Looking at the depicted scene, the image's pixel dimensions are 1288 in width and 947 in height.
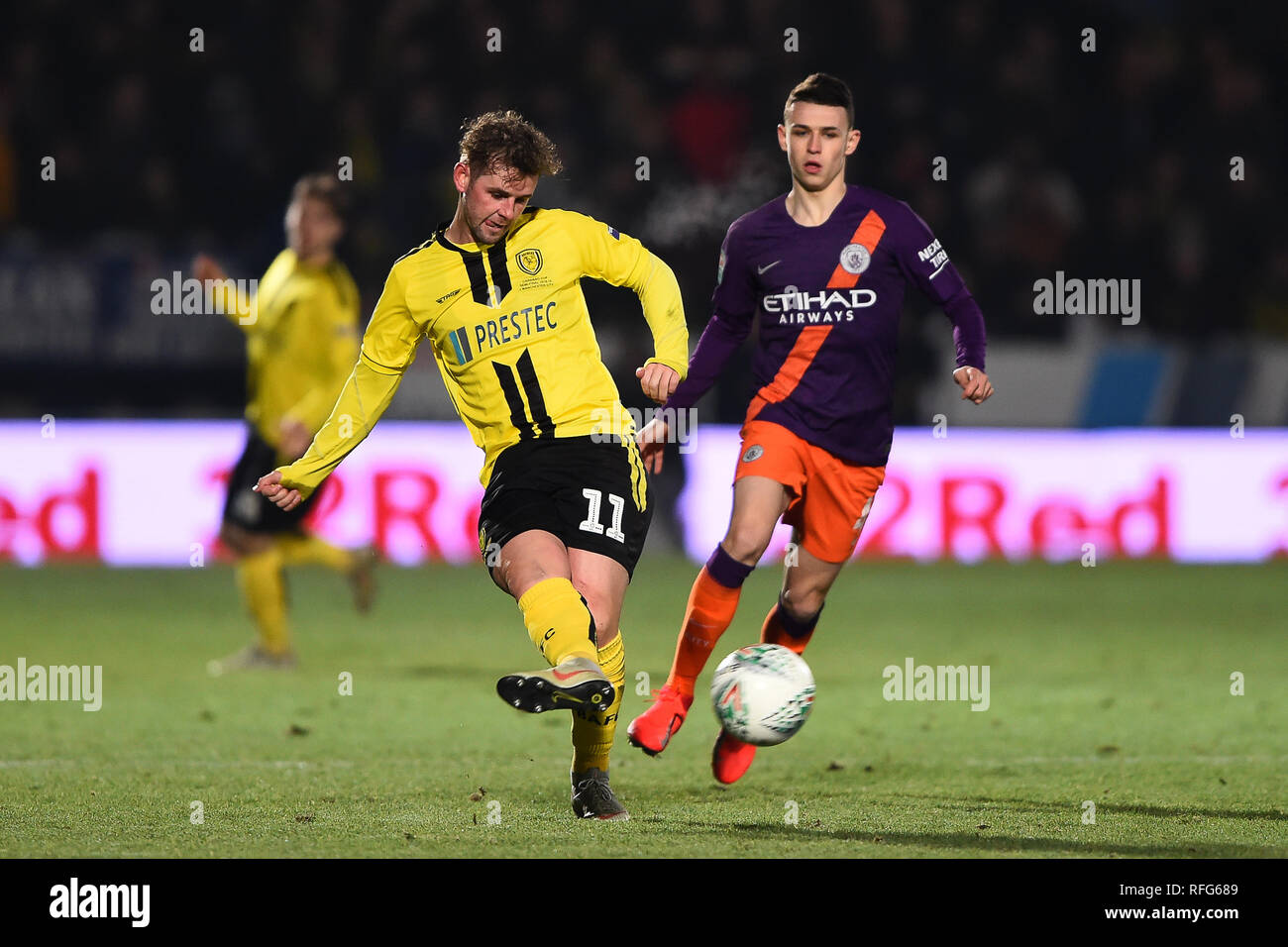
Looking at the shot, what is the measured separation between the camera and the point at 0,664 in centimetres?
854

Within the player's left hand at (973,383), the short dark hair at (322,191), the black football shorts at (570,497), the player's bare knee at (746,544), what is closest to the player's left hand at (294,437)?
the short dark hair at (322,191)

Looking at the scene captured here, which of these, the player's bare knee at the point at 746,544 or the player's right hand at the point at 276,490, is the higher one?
the player's right hand at the point at 276,490

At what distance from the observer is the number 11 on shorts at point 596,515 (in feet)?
16.6

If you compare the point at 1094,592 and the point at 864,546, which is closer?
the point at 1094,592

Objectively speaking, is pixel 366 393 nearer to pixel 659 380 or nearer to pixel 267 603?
pixel 659 380

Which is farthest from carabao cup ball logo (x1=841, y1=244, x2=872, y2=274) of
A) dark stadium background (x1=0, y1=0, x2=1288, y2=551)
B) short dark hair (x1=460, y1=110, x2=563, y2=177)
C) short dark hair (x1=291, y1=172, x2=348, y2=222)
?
dark stadium background (x1=0, y1=0, x2=1288, y2=551)

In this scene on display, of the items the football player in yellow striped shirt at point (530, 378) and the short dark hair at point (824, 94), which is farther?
the short dark hair at point (824, 94)

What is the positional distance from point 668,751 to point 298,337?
10.4ft

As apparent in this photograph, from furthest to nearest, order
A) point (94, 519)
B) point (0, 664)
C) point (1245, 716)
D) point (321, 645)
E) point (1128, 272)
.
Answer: point (1128, 272) < point (94, 519) < point (321, 645) < point (0, 664) < point (1245, 716)

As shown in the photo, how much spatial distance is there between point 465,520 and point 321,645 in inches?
132

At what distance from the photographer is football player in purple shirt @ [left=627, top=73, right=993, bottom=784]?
18.9ft

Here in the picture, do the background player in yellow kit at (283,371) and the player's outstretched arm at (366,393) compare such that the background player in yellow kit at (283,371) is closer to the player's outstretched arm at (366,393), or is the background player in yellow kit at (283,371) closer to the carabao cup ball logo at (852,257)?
the player's outstretched arm at (366,393)

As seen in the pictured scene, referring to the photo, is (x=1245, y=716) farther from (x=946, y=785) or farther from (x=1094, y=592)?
(x=1094, y=592)
